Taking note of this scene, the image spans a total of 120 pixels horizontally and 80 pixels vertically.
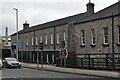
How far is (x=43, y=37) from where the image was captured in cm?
5709

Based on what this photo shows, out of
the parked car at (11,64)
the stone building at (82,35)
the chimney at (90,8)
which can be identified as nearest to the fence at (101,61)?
the stone building at (82,35)

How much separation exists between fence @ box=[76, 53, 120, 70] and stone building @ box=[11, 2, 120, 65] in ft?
2.18

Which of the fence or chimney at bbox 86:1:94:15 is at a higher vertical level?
chimney at bbox 86:1:94:15

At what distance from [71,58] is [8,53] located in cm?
3309

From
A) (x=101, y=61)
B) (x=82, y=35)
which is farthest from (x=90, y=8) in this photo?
(x=101, y=61)

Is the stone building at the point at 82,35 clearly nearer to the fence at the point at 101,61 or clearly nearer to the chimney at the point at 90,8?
the chimney at the point at 90,8

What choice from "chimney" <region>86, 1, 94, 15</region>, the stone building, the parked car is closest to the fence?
the stone building

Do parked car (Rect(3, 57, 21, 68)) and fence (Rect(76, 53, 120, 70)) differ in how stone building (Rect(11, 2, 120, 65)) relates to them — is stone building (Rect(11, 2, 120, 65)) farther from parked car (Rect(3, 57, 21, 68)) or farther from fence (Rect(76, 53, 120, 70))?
parked car (Rect(3, 57, 21, 68))

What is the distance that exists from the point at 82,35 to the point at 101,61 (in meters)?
7.89

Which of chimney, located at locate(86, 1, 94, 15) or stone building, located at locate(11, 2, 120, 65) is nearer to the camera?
stone building, located at locate(11, 2, 120, 65)

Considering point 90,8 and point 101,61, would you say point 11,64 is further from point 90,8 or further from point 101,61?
point 90,8

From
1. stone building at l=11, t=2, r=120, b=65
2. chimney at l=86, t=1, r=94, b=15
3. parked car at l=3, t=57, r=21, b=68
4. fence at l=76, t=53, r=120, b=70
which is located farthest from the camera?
chimney at l=86, t=1, r=94, b=15

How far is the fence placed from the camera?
3200 cm

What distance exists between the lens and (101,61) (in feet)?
117
